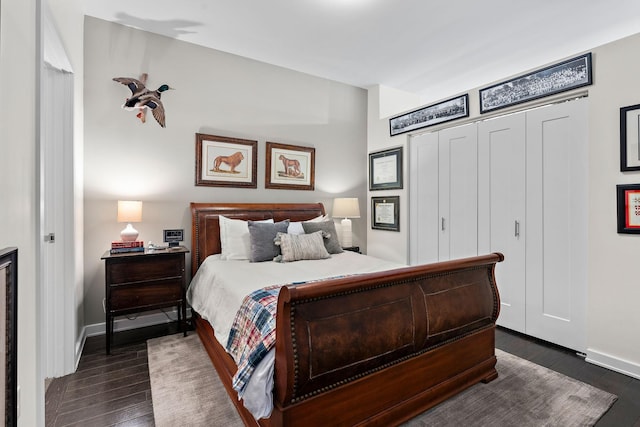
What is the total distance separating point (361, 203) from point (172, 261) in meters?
2.86

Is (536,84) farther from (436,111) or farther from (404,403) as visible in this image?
(404,403)

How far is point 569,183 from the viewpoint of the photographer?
8.99 feet

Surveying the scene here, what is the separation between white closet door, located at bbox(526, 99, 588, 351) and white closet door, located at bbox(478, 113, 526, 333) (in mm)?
74

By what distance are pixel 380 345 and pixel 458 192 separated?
8.37 ft

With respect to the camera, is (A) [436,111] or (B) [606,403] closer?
(B) [606,403]

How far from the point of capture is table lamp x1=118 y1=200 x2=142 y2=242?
2.89m

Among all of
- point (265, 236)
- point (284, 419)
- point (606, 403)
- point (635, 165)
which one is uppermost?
point (635, 165)

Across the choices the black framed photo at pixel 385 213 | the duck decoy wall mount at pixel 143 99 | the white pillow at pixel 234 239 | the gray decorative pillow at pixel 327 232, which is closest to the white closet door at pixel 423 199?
the black framed photo at pixel 385 213

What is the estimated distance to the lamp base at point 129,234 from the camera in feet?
9.60

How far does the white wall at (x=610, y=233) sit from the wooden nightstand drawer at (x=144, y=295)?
3.60 meters

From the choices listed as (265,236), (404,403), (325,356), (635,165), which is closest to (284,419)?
(325,356)

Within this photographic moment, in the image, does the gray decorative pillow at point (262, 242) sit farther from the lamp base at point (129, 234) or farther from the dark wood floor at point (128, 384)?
the dark wood floor at point (128, 384)

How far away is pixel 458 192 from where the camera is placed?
3.65m

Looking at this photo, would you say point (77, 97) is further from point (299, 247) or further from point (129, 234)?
point (299, 247)
